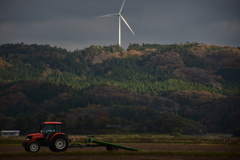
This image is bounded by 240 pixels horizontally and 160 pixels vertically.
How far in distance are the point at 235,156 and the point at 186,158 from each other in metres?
7.91

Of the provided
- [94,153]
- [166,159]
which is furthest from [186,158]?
[94,153]

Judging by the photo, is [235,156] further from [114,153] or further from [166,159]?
[114,153]

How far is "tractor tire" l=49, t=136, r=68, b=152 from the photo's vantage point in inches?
2402

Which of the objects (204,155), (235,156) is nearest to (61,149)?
(204,155)

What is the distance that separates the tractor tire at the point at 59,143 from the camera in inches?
2402

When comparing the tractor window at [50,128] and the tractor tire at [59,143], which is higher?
the tractor window at [50,128]

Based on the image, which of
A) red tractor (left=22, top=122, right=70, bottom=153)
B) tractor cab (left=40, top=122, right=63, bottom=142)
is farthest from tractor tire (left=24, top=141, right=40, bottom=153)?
tractor cab (left=40, top=122, right=63, bottom=142)

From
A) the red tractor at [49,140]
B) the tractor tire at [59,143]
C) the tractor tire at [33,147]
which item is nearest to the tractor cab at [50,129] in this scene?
the red tractor at [49,140]

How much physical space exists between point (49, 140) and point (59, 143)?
1612 millimetres

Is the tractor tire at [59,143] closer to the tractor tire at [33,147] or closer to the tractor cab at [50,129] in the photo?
the tractor cab at [50,129]

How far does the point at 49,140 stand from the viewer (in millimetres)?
61812

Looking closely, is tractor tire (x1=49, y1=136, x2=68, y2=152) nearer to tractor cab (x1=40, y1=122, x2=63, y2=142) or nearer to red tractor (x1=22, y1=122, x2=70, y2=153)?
red tractor (x1=22, y1=122, x2=70, y2=153)

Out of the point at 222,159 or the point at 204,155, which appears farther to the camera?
the point at 204,155

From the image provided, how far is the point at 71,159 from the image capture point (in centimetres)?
5425
